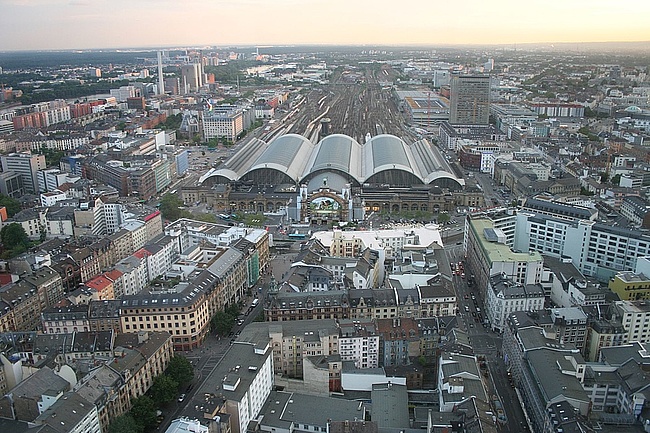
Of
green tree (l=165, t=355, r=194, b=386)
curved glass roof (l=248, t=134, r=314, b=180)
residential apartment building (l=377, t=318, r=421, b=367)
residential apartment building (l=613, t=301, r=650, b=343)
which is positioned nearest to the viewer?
green tree (l=165, t=355, r=194, b=386)

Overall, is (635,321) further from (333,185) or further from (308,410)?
(333,185)

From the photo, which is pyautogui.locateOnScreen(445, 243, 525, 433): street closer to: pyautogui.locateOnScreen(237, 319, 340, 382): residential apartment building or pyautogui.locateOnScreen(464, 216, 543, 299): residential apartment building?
pyautogui.locateOnScreen(464, 216, 543, 299): residential apartment building

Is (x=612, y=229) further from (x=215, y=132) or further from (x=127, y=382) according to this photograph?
(x=215, y=132)

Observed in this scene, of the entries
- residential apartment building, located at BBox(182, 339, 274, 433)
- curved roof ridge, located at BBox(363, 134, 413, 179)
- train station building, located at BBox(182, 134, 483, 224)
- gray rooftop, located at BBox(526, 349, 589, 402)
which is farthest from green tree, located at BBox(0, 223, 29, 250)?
gray rooftop, located at BBox(526, 349, 589, 402)

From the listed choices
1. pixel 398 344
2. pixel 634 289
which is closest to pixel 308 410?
pixel 398 344

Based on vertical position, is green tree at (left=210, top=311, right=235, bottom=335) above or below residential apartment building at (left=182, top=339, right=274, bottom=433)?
below

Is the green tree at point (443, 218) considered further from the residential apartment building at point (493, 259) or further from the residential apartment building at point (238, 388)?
the residential apartment building at point (238, 388)

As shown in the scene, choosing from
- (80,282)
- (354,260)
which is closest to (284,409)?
(354,260)

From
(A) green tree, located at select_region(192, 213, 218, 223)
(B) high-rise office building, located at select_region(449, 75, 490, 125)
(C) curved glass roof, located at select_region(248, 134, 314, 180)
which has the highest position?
(B) high-rise office building, located at select_region(449, 75, 490, 125)
